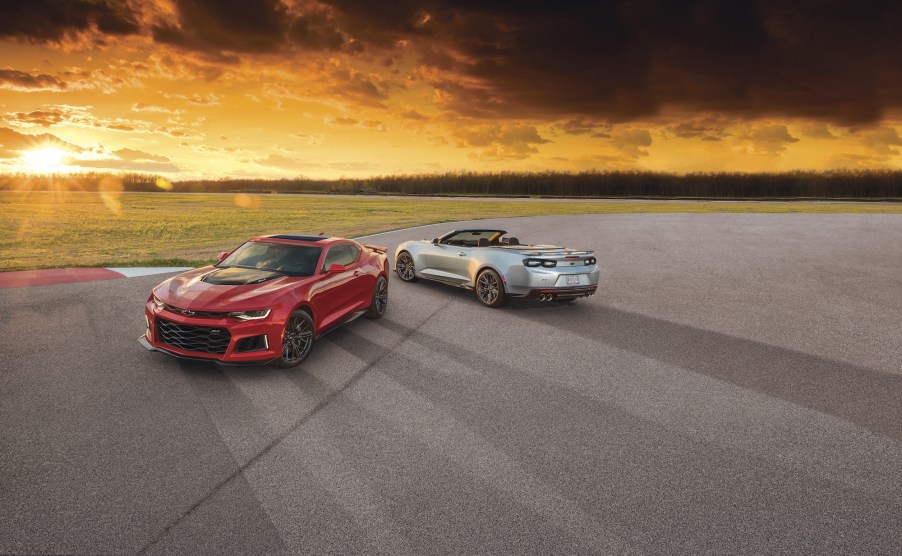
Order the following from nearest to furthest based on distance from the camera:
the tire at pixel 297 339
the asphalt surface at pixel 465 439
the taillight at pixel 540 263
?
the asphalt surface at pixel 465 439, the tire at pixel 297 339, the taillight at pixel 540 263

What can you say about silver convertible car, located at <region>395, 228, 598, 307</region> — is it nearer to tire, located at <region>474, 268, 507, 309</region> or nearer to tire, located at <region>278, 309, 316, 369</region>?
tire, located at <region>474, 268, 507, 309</region>

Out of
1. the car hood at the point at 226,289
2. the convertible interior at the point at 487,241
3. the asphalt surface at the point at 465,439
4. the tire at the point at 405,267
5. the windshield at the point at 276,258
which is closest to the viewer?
the asphalt surface at the point at 465,439

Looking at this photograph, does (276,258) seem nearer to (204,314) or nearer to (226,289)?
(226,289)

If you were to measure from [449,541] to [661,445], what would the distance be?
2.11 meters

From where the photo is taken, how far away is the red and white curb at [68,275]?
35.1ft

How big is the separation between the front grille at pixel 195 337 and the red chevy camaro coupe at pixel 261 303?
0.4 inches

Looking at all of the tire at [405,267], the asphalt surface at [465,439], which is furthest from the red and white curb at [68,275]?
the tire at [405,267]

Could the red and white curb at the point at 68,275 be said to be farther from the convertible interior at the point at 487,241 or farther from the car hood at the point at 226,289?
the convertible interior at the point at 487,241

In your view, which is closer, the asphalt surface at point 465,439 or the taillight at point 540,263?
the asphalt surface at point 465,439

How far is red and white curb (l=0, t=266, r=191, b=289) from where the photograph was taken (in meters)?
10.7

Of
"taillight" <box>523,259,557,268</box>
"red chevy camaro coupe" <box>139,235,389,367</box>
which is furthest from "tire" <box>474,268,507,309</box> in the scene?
"red chevy camaro coupe" <box>139,235,389,367</box>

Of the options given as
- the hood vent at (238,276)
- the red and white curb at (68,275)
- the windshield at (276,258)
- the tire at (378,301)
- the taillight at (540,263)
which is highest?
the windshield at (276,258)

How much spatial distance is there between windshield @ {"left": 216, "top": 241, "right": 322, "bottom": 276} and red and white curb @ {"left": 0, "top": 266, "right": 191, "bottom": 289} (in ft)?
18.5

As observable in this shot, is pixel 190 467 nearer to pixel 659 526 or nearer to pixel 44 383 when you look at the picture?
pixel 44 383
